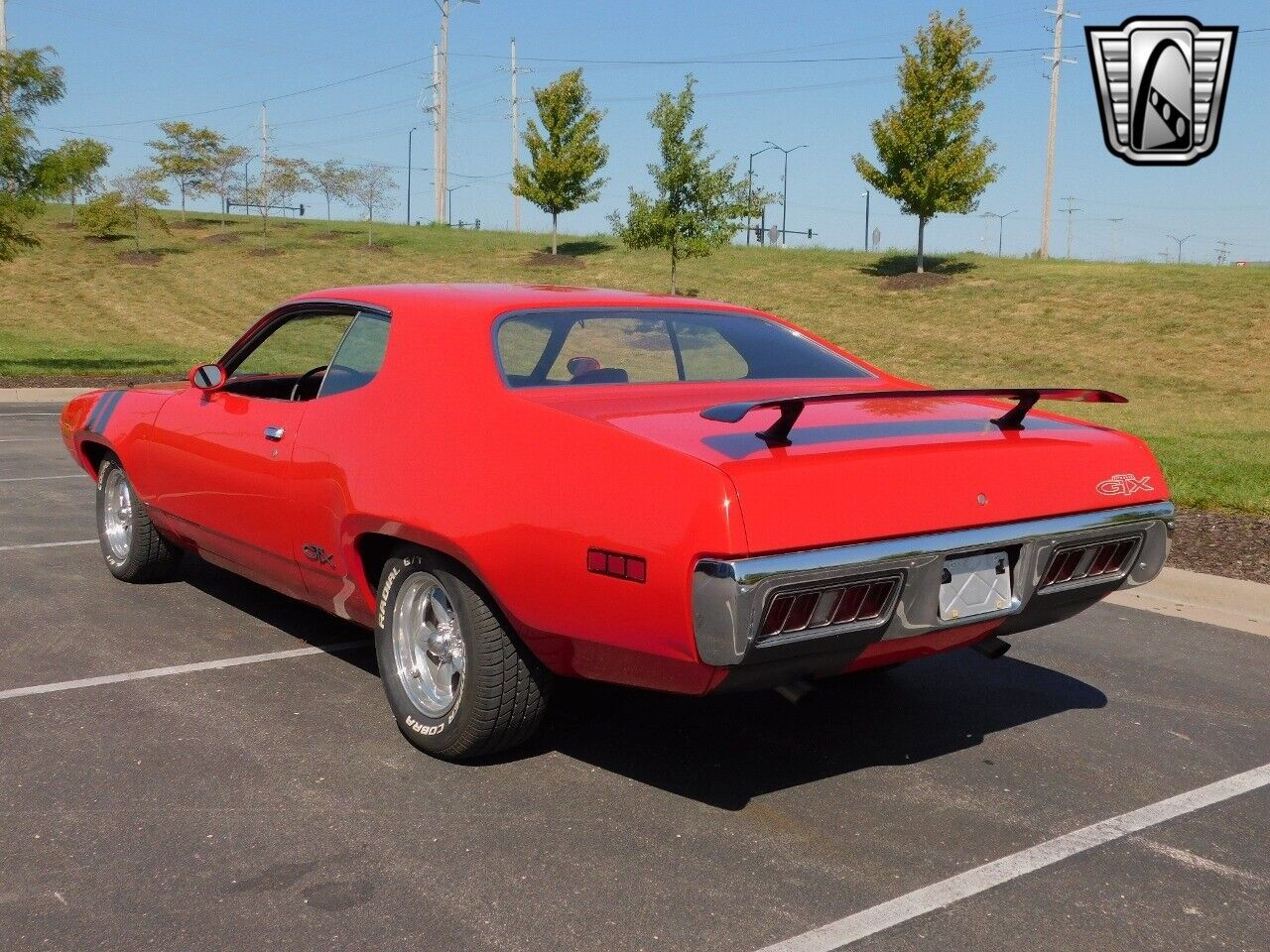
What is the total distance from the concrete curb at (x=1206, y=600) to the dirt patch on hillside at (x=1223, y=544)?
0.23 m

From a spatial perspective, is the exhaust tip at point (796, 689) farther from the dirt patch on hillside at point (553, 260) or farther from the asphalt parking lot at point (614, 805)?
the dirt patch on hillside at point (553, 260)

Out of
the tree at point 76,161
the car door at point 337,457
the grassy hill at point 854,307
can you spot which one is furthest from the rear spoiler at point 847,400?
the tree at point 76,161

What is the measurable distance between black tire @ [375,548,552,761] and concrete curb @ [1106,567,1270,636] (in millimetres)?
3621


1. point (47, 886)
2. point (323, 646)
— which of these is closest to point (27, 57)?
point (323, 646)

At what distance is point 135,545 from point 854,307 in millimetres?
31965

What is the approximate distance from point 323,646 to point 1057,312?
1270 inches

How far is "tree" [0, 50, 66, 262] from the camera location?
21.2 meters

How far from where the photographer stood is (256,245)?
5019 centimetres

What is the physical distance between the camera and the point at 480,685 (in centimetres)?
408

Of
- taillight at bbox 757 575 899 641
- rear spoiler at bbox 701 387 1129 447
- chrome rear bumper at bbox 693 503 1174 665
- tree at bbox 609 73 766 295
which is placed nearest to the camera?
chrome rear bumper at bbox 693 503 1174 665

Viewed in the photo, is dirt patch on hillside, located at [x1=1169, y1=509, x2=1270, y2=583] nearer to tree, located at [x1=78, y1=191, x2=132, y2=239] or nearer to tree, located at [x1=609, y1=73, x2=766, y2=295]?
tree, located at [x1=609, y1=73, x2=766, y2=295]

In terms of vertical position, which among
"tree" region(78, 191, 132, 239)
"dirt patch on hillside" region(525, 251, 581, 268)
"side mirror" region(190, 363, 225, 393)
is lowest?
"side mirror" region(190, 363, 225, 393)
